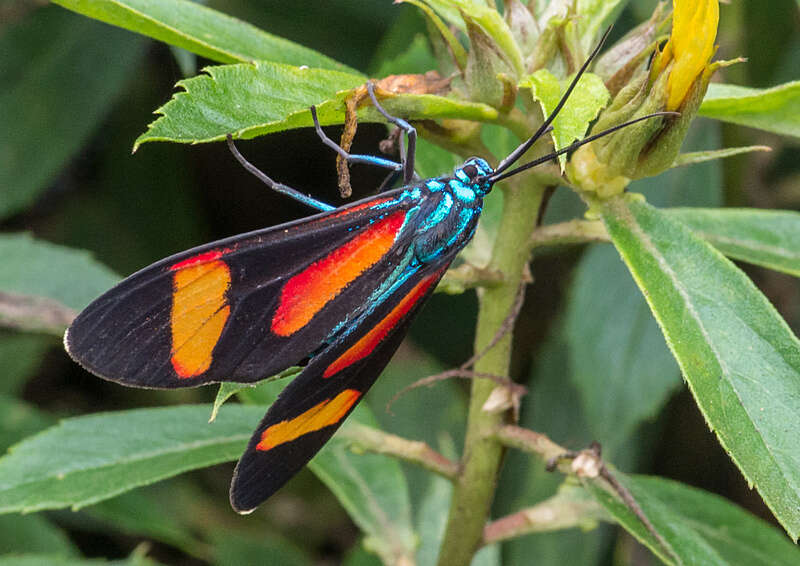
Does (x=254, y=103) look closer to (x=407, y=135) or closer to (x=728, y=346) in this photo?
(x=407, y=135)

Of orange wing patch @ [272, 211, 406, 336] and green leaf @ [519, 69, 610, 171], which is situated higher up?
green leaf @ [519, 69, 610, 171]

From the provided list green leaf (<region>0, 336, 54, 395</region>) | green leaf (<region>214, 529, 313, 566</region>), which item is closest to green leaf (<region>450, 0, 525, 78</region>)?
green leaf (<region>214, 529, 313, 566</region>)

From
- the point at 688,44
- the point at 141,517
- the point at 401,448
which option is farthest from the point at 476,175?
the point at 141,517


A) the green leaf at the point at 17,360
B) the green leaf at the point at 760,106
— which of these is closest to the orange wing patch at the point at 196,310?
the green leaf at the point at 760,106

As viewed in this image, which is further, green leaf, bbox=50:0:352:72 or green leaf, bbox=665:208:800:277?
green leaf, bbox=665:208:800:277

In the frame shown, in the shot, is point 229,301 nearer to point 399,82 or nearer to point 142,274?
point 142,274

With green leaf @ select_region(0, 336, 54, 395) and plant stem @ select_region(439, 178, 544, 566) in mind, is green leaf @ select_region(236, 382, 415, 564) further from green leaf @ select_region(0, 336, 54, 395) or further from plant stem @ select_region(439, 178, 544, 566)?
green leaf @ select_region(0, 336, 54, 395)

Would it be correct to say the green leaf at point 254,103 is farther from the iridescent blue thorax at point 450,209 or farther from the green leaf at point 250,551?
the green leaf at point 250,551
